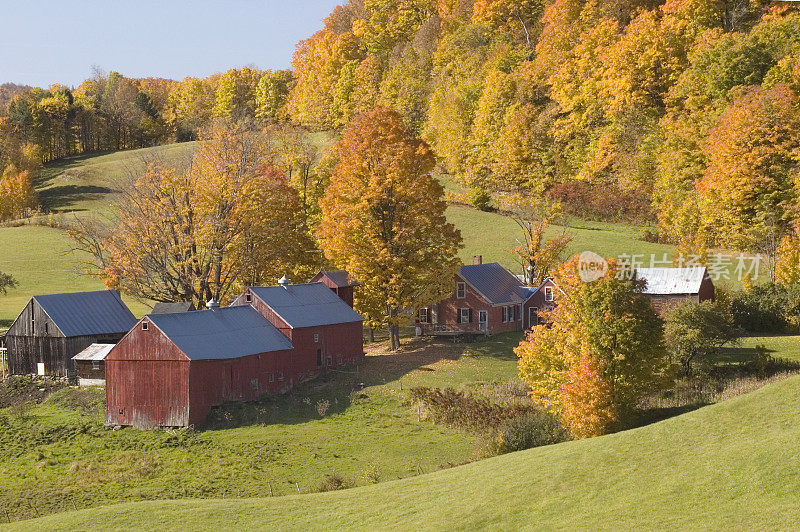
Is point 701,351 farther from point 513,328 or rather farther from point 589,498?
point 589,498

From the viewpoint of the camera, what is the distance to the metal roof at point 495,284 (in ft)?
206

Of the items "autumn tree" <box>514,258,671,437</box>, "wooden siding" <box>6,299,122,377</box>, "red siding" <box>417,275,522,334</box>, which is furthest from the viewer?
"red siding" <box>417,275,522,334</box>

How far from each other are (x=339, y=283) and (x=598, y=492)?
32.9 m

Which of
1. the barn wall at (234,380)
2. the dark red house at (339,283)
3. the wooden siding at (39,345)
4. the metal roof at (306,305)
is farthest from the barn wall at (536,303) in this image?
the wooden siding at (39,345)

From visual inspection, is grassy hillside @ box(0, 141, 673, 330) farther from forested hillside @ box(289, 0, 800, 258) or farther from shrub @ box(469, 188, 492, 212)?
forested hillside @ box(289, 0, 800, 258)

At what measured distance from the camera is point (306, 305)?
5506 cm

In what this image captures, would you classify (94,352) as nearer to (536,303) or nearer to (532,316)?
(532,316)

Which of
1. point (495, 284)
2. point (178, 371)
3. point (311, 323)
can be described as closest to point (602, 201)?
point (495, 284)

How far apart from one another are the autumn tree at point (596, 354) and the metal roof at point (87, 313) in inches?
1022

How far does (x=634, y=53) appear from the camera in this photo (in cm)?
9431

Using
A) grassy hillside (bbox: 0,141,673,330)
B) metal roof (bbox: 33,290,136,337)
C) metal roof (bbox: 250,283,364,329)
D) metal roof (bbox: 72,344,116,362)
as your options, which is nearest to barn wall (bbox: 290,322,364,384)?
metal roof (bbox: 250,283,364,329)

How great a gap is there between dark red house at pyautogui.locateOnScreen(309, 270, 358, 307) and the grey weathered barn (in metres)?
12.0

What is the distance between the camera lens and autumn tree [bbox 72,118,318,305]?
5769 cm

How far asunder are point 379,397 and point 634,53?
58763 mm
